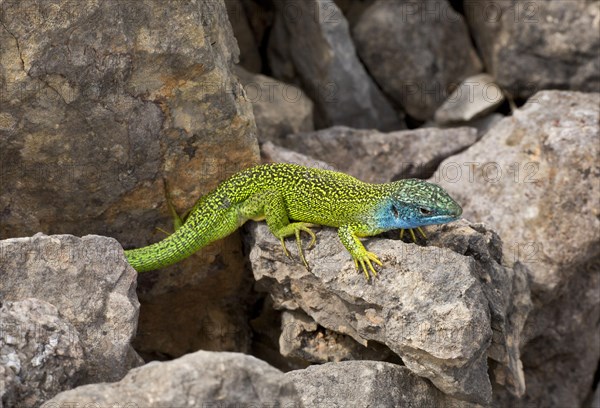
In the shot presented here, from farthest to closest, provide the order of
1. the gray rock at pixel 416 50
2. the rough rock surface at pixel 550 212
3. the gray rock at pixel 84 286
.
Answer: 1. the gray rock at pixel 416 50
2. the rough rock surface at pixel 550 212
3. the gray rock at pixel 84 286

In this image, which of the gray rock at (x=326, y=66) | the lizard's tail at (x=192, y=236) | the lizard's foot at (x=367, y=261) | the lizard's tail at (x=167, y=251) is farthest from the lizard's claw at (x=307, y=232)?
the gray rock at (x=326, y=66)

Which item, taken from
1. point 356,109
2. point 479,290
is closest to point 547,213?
point 479,290

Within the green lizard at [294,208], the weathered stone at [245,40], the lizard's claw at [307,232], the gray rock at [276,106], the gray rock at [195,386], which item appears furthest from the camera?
the weathered stone at [245,40]

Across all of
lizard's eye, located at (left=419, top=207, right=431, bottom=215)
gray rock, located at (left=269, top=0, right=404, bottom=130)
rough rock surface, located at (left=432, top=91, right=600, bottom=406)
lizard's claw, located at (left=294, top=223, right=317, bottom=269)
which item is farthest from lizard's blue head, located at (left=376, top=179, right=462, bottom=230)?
gray rock, located at (left=269, top=0, right=404, bottom=130)

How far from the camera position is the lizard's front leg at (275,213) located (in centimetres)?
752

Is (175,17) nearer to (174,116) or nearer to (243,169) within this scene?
(174,116)

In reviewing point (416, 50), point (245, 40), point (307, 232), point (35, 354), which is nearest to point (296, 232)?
point (307, 232)

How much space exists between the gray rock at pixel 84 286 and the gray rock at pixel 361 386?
135 cm

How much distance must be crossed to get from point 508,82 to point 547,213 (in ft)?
A: 8.18

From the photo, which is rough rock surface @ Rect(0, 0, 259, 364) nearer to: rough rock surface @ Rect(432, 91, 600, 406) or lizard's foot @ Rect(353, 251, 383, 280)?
lizard's foot @ Rect(353, 251, 383, 280)

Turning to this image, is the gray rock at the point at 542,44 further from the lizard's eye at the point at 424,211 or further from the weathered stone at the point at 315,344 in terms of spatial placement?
the weathered stone at the point at 315,344

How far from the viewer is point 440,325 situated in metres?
6.47

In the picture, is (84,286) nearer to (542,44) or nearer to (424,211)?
(424,211)

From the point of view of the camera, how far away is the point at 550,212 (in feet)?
27.7
